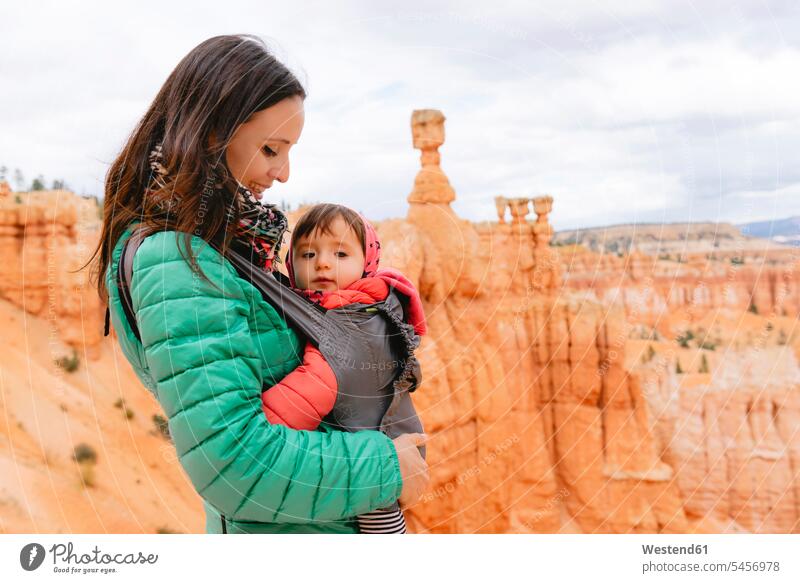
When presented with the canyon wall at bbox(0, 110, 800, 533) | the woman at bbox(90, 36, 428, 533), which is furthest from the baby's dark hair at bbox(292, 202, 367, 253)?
the canyon wall at bbox(0, 110, 800, 533)

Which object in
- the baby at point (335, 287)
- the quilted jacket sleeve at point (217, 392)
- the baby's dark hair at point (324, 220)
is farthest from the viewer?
the baby's dark hair at point (324, 220)

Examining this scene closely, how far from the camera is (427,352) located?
21.0 feet

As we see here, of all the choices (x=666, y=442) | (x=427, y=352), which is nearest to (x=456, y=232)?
(x=427, y=352)

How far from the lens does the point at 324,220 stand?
1135 mm

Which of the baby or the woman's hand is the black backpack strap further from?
the woman's hand

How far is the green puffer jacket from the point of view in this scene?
87 centimetres

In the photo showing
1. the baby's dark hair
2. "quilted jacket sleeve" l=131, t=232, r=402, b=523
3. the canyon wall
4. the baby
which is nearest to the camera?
"quilted jacket sleeve" l=131, t=232, r=402, b=523

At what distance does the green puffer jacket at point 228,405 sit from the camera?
87 centimetres

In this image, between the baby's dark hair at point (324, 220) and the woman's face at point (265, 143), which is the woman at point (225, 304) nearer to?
the woman's face at point (265, 143)

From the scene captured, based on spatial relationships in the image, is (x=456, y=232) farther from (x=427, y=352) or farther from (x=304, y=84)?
(x=304, y=84)

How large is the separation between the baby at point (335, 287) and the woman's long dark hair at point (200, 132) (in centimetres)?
20
